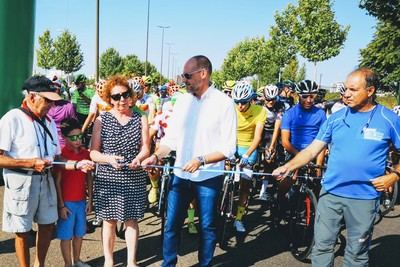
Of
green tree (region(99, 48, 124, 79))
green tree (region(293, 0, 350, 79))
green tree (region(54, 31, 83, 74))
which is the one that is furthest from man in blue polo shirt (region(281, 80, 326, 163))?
green tree (region(99, 48, 124, 79))

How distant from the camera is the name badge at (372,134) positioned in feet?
11.1

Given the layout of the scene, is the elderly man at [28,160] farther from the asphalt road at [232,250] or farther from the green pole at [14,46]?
the green pole at [14,46]

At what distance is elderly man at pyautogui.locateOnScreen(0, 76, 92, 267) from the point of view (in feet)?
11.1

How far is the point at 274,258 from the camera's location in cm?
491

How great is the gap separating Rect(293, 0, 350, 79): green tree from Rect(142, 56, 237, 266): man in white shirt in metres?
23.0

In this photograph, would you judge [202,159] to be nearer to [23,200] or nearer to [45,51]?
[23,200]

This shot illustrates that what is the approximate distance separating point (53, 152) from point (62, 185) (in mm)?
445

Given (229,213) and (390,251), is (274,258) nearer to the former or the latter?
(229,213)

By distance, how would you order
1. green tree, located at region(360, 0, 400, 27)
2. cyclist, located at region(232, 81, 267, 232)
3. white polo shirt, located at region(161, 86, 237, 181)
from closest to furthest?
1. white polo shirt, located at region(161, 86, 237, 181)
2. cyclist, located at region(232, 81, 267, 232)
3. green tree, located at region(360, 0, 400, 27)

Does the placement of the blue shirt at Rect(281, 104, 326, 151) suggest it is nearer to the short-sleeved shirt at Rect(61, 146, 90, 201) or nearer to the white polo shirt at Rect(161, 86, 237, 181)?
the white polo shirt at Rect(161, 86, 237, 181)

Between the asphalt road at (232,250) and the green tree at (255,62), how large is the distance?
26.9 meters


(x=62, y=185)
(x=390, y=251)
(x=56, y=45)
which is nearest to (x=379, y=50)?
(x=390, y=251)

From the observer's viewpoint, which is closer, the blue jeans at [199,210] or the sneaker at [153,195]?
the blue jeans at [199,210]

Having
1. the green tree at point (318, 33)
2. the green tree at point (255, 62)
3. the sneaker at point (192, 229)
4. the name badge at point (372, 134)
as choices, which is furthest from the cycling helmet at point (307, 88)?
the green tree at point (255, 62)
